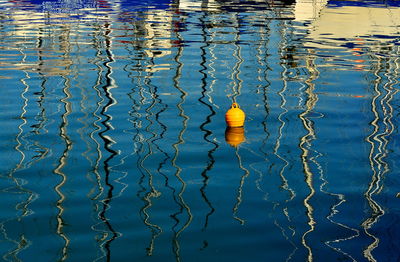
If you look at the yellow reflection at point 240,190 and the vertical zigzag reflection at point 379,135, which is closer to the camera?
the vertical zigzag reflection at point 379,135

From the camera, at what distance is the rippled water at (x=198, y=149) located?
8172mm

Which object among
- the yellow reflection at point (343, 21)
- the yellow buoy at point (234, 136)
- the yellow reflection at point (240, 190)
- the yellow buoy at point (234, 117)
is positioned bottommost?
the yellow reflection at point (240, 190)

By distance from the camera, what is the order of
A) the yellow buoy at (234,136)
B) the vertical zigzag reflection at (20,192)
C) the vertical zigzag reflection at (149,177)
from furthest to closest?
the yellow buoy at (234,136)
the vertical zigzag reflection at (149,177)
the vertical zigzag reflection at (20,192)

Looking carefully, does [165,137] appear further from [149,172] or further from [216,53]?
[216,53]

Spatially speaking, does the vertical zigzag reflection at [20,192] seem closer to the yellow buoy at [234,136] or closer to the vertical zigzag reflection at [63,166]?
the vertical zigzag reflection at [63,166]

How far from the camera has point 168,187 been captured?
9891 mm

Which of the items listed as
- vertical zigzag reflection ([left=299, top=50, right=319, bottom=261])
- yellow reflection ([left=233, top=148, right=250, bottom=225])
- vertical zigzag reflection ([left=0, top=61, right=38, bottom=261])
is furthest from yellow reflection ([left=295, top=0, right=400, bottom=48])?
vertical zigzag reflection ([left=0, top=61, right=38, bottom=261])

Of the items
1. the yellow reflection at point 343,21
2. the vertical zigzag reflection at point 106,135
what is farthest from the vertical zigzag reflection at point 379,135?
the yellow reflection at point 343,21

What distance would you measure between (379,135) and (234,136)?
7.76 feet

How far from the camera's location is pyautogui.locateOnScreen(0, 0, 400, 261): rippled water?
8.17m

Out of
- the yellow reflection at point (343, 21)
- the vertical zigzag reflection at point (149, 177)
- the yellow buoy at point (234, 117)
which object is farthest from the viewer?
the yellow reflection at point (343, 21)

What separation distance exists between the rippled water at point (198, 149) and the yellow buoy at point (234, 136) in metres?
0.05

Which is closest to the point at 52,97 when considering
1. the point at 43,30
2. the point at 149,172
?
the point at 149,172

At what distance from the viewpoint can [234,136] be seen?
12.7 meters
